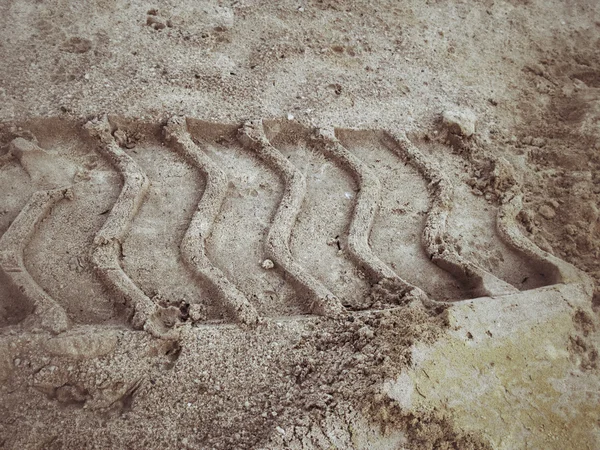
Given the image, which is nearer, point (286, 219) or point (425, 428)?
point (425, 428)

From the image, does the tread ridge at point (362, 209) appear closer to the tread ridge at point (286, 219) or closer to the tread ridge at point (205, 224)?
the tread ridge at point (286, 219)

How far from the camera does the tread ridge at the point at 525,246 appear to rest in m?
2.38

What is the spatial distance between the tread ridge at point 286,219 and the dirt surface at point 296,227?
0.5 inches

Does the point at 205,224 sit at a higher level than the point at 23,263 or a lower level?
A: higher

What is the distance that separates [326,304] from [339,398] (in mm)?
442

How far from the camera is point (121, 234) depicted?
7.82ft

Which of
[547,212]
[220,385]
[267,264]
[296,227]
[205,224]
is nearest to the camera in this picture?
[220,385]

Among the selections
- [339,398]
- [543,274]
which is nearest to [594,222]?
[543,274]

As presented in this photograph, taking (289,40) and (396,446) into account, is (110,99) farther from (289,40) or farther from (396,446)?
(396,446)

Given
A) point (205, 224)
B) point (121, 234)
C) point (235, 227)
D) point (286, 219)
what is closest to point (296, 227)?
point (286, 219)

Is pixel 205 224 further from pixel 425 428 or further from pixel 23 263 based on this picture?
pixel 425 428

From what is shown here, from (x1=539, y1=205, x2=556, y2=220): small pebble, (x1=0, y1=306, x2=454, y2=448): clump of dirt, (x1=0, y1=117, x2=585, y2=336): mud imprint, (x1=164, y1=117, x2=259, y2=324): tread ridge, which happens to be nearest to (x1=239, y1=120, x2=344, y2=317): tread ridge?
(x1=0, y1=117, x2=585, y2=336): mud imprint

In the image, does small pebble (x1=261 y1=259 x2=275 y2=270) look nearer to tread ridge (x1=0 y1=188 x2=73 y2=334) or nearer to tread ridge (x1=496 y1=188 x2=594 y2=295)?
tread ridge (x1=0 y1=188 x2=73 y2=334)

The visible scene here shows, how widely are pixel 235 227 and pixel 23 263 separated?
96cm
